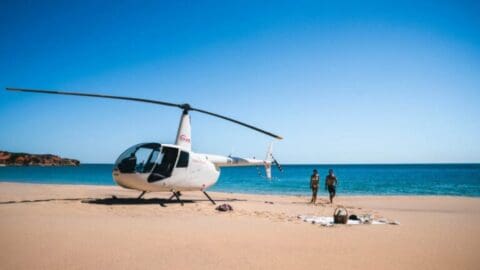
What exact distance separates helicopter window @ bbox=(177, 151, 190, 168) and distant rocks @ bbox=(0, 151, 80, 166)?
183 metres

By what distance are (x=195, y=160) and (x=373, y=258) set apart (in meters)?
8.53

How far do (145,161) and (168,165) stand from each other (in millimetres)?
902

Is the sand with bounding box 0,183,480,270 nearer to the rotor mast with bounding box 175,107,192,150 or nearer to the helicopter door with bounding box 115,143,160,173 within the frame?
the helicopter door with bounding box 115,143,160,173

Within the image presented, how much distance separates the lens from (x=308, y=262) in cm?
516

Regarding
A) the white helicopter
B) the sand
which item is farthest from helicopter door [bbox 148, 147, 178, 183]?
the sand

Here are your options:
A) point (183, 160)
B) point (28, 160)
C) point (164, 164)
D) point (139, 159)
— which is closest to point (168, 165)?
point (164, 164)

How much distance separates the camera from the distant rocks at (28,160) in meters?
161

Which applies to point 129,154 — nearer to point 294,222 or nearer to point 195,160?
point 195,160

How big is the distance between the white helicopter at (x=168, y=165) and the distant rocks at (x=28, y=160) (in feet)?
600

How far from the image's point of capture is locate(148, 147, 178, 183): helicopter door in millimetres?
11695

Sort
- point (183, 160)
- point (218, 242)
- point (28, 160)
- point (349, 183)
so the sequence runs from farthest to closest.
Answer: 1. point (28, 160)
2. point (349, 183)
3. point (183, 160)
4. point (218, 242)

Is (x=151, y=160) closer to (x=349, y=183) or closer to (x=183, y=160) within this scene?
(x=183, y=160)

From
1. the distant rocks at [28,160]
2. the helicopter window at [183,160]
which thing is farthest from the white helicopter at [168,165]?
the distant rocks at [28,160]

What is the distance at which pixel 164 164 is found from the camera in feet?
39.5
